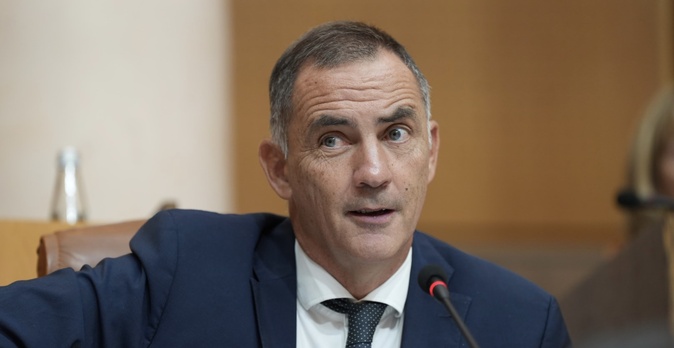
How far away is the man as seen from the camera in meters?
2.96

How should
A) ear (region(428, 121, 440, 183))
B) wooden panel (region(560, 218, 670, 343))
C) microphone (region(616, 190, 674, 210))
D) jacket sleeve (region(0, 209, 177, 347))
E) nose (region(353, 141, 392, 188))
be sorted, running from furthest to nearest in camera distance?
microphone (region(616, 190, 674, 210)) → wooden panel (region(560, 218, 670, 343)) → ear (region(428, 121, 440, 183)) → nose (region(353, 141, 392, 188)) → jacket sleeve (region(0, 209, 177, 347))

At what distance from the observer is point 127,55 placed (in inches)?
208

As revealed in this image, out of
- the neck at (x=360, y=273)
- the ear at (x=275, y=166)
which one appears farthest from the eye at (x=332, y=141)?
the neck at (x=360, y=273)

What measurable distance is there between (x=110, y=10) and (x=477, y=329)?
2.82 m

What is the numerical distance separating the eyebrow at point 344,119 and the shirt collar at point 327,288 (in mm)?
401

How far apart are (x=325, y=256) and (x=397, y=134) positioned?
15.7 inches

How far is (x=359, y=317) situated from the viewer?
10.1ft

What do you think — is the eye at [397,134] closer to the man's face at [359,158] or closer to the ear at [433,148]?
the man's face at [359,158]

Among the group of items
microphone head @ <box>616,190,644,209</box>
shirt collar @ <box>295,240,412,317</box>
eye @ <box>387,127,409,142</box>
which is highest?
eye @ <box>387,127,409,142</box>

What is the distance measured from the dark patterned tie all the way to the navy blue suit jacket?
9 cm

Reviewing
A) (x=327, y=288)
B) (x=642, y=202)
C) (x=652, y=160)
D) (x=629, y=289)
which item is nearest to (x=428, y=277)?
(x=327, y=288)

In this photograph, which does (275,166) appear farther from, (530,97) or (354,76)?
(530,97)

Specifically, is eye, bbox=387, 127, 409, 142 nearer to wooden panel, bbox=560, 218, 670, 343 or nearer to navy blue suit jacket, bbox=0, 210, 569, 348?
navy blue suit jacket, bbox=0, 210, 569, 348

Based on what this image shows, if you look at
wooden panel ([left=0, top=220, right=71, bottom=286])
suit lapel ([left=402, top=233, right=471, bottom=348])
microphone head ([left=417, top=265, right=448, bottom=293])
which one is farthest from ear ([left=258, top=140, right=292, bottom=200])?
wooden panel ([left=0, top=220, right=71, bottom=286])
